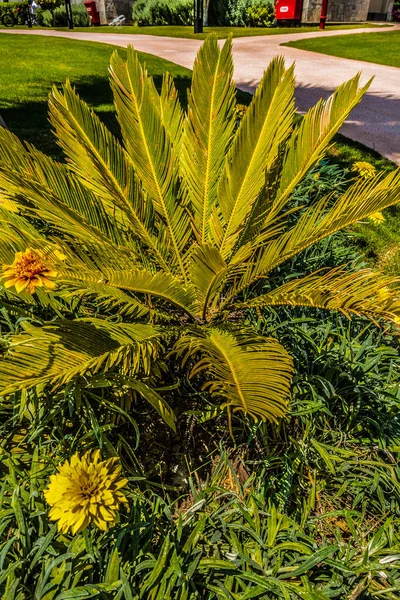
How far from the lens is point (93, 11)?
2225cm

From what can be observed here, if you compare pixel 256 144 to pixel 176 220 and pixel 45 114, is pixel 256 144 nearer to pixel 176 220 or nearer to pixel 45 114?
pixel 176 220

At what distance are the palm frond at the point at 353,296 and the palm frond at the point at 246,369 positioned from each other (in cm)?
20

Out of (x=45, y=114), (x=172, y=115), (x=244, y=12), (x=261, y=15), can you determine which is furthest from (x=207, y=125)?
(x=244, y=12)

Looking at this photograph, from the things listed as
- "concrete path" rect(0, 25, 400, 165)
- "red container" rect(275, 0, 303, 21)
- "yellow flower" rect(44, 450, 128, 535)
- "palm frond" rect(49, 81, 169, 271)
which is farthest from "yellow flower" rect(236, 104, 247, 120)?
"red container" rect(275, 0, 303, 21)

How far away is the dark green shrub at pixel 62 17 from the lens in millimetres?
22359

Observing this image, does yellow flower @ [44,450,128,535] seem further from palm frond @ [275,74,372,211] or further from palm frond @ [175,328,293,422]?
palm frond @ [275,74,372,211]

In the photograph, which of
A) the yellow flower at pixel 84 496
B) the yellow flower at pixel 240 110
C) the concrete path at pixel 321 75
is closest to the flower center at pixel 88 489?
the yellow flower at pixel 84 496

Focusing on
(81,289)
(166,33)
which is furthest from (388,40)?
(81,289)

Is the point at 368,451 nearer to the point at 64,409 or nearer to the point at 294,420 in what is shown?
the point at 294,420

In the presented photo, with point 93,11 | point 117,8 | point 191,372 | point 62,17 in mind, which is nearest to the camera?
point 191,372

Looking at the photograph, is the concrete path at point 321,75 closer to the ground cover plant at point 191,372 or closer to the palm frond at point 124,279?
the ground cover plant at point 191,372

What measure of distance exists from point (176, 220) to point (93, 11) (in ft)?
80.4

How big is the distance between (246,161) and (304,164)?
25 cm

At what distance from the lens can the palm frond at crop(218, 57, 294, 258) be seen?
202 cm
